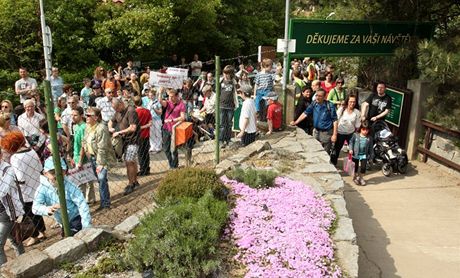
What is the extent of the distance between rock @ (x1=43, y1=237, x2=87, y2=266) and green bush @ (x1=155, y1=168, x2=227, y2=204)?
1.04 m

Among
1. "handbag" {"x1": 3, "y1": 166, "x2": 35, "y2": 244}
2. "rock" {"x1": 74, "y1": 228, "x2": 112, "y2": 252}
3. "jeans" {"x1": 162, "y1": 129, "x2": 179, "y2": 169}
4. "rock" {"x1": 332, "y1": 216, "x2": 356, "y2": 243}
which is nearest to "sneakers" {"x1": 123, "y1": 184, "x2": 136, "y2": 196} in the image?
"jeans" {"x1": 162, "y1": 129, "x2": 179, "y2": 169}

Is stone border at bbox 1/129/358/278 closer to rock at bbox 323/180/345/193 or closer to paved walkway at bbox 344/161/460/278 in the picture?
rock at bbox 323/180/345/193

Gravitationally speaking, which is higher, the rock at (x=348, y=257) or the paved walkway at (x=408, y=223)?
the rock at (x=348, y=257)

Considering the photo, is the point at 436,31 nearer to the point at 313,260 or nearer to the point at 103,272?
the point at 313,260

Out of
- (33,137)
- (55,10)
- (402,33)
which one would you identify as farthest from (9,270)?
(55,10)

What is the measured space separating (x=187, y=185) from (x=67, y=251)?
1.52 metres

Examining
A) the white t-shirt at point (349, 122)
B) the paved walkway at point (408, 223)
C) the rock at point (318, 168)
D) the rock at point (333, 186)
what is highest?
the white t-shirt at point (349, 122)

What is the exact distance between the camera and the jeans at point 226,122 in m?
8.37

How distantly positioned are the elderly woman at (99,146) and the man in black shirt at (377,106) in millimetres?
5173

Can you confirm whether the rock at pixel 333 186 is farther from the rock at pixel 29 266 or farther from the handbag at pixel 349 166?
the rock at pixel 29 266

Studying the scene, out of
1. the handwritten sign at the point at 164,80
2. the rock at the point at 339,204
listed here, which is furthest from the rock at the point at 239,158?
the handwritten sign at the point at 164,80

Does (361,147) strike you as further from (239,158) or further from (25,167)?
(25,167)

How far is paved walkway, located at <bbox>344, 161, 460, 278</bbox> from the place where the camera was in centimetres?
530

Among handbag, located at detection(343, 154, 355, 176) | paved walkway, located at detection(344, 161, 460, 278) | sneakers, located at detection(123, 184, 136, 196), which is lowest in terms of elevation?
paved walkway, located at detection(344, 161, 460, 278)
